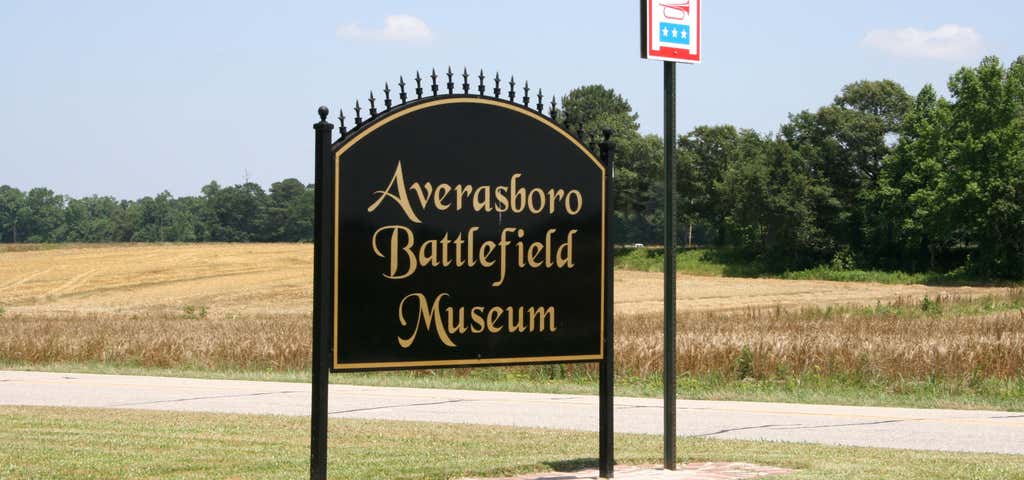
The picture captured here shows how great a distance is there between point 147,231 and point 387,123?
17582 cm

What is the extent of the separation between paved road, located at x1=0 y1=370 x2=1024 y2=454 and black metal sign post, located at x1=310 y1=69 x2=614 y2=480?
4377mm

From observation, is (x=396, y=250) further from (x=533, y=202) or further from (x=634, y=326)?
(x=634, y=326)

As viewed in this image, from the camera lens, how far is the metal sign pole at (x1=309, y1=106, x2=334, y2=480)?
26.3 ft

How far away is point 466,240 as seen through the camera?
29.3 feet

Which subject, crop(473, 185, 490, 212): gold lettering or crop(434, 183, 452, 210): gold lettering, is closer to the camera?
crop(434, 183, 452, 210): gold lettering

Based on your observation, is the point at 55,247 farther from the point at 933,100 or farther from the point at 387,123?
the point at 387,123

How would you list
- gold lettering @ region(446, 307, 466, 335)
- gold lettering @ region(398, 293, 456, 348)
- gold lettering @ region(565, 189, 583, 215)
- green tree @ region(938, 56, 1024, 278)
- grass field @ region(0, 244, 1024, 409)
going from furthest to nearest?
green tree @ region(938, 56, 1024, 278) < grass field @ region(0, 244, 1024, 409) < gold lettering @ region(565, 189, 583, 215) < gold lettering @ region(446, 307, 466, 335) < gold lettering @ region(398, 293, 456, 348)

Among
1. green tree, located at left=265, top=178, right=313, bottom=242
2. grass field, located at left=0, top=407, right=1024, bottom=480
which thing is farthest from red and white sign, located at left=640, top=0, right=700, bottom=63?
green tree, located at left=265, top=178, right=313, bottom=242

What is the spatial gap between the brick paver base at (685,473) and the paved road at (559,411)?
306 centimetres

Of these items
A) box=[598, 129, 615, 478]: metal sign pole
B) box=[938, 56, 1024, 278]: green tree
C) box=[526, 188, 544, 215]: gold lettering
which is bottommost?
box=[598, 129, 615, 478]: metal sign pole

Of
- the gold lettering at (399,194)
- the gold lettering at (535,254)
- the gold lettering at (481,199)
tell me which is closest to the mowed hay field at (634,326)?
the gold lettering at (535,254)

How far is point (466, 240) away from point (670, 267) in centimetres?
162

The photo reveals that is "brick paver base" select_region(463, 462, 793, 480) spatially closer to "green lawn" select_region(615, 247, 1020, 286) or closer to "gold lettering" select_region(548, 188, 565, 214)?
"gold lettering" select_region(548, 188, 565, 214)

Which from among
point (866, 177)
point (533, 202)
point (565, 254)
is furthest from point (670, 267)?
point (866, 177)
